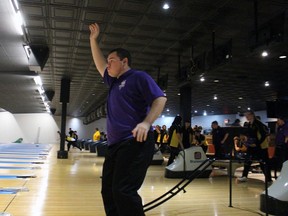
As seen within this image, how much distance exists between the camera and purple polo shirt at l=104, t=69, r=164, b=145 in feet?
6.36

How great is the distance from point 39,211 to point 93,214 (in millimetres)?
658

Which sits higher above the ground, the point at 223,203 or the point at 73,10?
the point at 73,10

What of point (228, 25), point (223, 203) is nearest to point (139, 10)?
point (228, 25)

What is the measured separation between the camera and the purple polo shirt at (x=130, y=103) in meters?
1.94

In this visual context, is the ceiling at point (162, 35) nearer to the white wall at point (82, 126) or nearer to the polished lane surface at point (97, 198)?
the polished lane surface at point (97, 198)

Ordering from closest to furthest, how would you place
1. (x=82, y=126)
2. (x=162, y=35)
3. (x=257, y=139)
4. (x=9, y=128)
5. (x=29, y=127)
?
1. (x=257, y=139)
2. (x=162, y=35)
3. (x=9, y=128)
4. (x=29, y=127)
5. (x=82, y=126)

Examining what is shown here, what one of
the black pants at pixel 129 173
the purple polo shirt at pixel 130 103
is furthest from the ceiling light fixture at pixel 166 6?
the black pants at pixel 129 173

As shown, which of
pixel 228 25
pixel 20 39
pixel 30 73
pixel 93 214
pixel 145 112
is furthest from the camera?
pixel 30 73

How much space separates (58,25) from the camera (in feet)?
23.6

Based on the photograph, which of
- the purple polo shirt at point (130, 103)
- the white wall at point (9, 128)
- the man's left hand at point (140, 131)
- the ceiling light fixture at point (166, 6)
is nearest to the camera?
the man's left hand at point (140, 131)

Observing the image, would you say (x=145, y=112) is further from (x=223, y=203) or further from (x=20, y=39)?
(x=20, y=39)

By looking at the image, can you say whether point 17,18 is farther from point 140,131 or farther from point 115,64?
point 140,131

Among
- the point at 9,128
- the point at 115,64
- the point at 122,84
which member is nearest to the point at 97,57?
the point at 115,64

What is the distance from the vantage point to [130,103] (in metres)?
1.98
